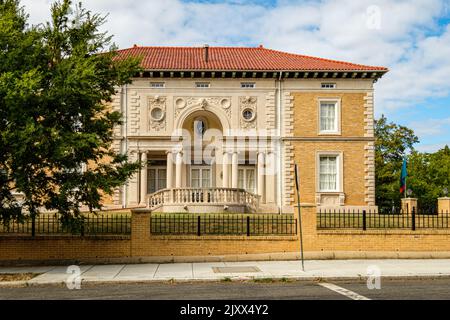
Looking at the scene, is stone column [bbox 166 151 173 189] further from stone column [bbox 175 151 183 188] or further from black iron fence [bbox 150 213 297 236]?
black iron fence [bbox 150 213 297 236]

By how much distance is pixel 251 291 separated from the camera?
40.6 ft

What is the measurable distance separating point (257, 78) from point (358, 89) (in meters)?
6.46

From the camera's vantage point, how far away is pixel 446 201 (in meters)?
22.0

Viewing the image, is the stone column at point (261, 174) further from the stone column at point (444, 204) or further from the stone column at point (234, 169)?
the stone column at point (444, 204)

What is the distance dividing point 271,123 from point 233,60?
17.0 feet

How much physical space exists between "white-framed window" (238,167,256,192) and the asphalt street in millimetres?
21112

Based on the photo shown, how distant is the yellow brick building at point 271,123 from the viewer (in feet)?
109

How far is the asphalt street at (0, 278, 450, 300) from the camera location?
1155 centimetres

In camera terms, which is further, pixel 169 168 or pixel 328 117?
pixel 328 117

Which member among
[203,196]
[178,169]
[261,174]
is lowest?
[203,196]

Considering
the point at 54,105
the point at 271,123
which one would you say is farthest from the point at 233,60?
the point at 54,105

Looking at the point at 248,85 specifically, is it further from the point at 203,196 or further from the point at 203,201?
the point at 203,201
